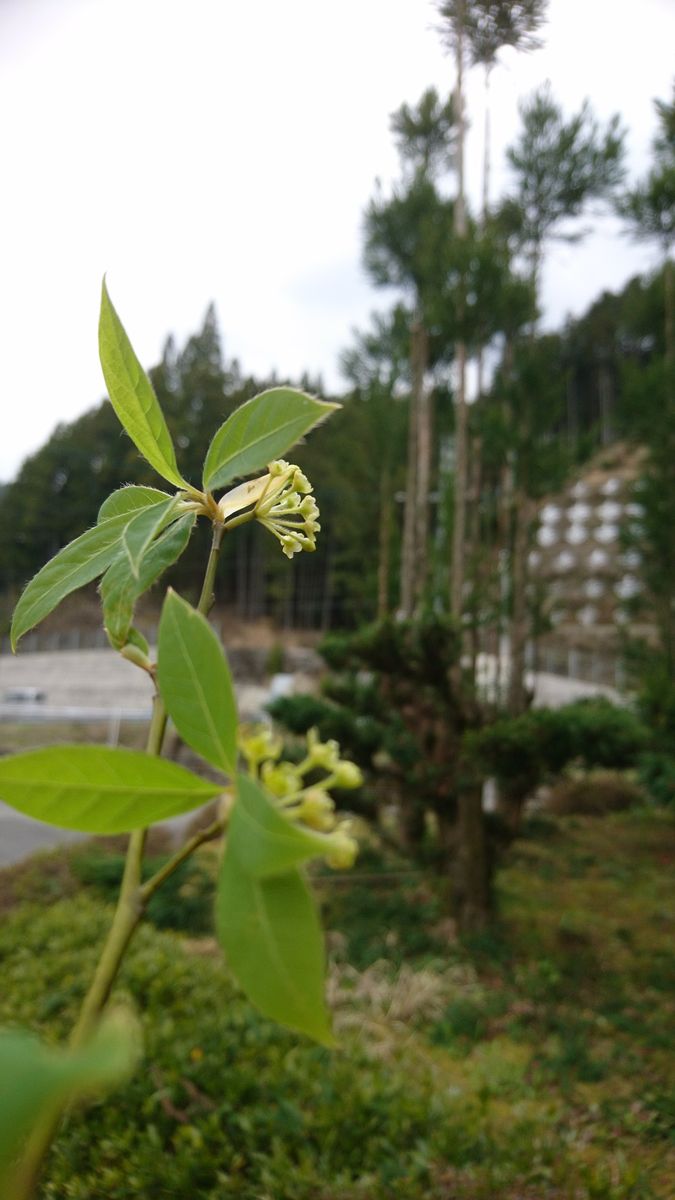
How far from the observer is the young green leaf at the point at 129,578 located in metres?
0.16

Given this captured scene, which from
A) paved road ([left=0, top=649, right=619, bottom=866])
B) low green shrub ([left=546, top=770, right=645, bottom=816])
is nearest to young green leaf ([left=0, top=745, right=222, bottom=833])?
paved road ([left=0, top=649, right=619, bottom=866])

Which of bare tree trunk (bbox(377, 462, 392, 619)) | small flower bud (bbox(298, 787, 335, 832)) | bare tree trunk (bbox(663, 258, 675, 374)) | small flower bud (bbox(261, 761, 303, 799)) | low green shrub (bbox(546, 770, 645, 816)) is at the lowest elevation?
low green shrub (bbox(546, 770, 645, 816))

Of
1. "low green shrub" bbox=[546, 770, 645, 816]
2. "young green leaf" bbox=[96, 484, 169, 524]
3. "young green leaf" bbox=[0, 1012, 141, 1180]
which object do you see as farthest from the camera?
"low green shrub" bbox=[546, 770, 645, 816]

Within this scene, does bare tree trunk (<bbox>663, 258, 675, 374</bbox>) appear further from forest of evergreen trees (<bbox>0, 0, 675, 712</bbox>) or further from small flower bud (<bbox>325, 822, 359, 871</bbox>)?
small flower bud (<bbox>325, 822, 359, 871</bbox>)

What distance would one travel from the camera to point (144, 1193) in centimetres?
75

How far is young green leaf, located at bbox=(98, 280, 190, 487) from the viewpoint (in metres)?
0.15

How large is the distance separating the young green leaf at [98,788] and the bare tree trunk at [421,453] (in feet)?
8.53

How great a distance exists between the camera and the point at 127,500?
0.59 ft

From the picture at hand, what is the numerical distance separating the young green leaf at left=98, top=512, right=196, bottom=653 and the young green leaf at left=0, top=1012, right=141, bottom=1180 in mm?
82

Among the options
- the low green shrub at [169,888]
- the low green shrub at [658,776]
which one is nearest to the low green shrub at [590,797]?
the low green shrub at [658,776]

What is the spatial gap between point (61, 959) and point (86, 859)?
1272 mm

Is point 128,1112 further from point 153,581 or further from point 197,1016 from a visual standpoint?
point 153,581

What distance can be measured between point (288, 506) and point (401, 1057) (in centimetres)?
152

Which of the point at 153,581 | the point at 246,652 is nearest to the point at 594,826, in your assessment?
the point at 246,652
